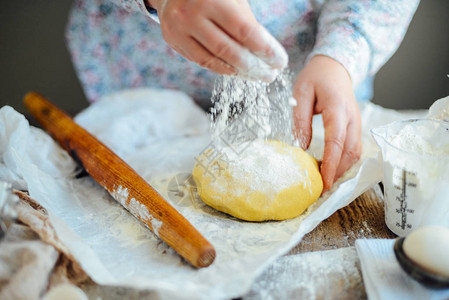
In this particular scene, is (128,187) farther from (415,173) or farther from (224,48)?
(415,173)

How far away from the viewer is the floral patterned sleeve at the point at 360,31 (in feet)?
3.36

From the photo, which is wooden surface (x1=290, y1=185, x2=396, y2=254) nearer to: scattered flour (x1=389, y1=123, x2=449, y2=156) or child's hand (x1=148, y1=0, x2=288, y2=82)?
scattered flour (x1=389, y1=123, x2=449, y2=156)

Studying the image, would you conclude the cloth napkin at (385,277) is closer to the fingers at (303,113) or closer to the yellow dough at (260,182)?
the yellow dough at (260,182)

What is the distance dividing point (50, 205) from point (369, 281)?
712 mm

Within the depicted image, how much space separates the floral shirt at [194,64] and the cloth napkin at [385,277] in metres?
0.52

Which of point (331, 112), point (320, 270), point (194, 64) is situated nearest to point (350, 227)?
point (320, 270)

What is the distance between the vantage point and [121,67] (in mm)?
1410

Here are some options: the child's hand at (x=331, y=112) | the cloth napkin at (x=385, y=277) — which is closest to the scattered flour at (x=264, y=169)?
the child's hand at (x=331, y=112)

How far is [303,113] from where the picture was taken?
944 millimetres

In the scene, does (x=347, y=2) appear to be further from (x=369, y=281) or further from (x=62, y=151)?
(x=62, y=151)

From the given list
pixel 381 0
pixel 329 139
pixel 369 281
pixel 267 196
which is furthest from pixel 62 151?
pixel 381 0

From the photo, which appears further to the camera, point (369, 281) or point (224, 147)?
point (224, 147)

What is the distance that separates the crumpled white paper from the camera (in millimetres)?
657

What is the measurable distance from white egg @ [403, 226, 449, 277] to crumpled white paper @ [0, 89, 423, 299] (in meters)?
0.21
